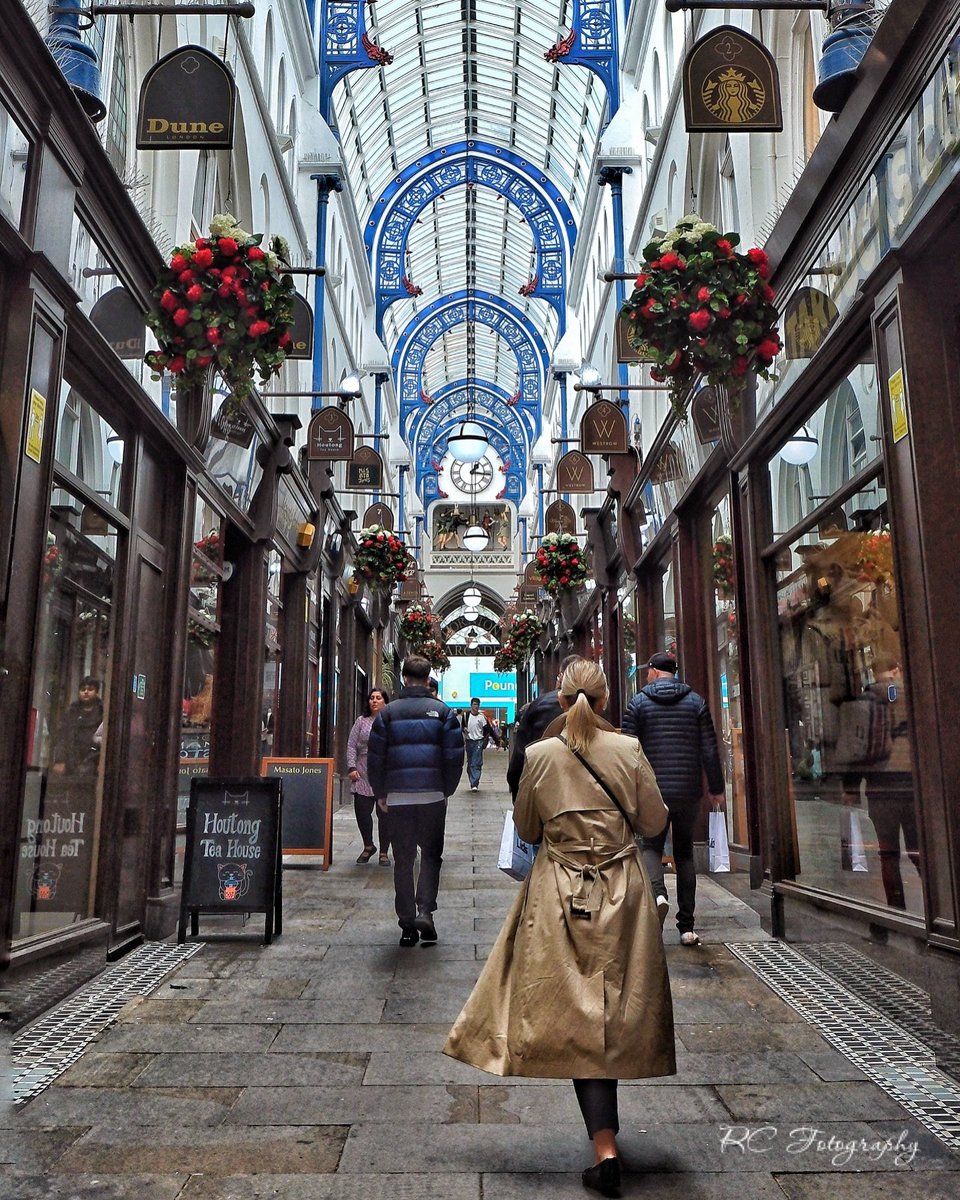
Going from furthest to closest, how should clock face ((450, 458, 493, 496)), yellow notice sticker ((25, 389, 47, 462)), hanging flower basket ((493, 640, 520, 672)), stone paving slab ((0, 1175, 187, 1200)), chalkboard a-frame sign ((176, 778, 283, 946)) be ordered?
1. clock face ((450, 458, 493, 496))
2. hanging flower basket ((493, 640, 520, 672))
3. chalkboard a-frame sign ((176, 778, 283, 946))
4. yellow notice sticker ((25, 389, 47, 462))
5. stone paving slab ((0, 1175, 187, 1200))

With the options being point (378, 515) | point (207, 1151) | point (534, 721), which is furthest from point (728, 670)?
point (378, 515)

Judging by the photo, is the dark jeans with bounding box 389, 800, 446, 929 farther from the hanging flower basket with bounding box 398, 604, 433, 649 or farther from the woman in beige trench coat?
the hanging flower basket with bounding box 398, 604, 433, 649

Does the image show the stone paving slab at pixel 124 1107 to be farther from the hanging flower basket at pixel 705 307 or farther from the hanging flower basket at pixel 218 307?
the hanging flower basket at pixel 705 307

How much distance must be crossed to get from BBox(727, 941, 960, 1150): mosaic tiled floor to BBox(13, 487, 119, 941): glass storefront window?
3855 millimetres

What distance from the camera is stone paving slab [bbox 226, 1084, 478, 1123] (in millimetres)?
3768

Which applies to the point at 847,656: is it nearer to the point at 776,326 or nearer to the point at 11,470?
the point at 776,326

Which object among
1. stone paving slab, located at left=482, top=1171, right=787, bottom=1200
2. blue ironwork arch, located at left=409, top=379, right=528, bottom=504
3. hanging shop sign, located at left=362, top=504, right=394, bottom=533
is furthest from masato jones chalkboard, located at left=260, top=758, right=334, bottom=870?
blue ironwork arch, located at left=409, top=379, right=528, bottom=504

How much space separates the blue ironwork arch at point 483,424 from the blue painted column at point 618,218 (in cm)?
2680

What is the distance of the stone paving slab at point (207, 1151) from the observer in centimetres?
333

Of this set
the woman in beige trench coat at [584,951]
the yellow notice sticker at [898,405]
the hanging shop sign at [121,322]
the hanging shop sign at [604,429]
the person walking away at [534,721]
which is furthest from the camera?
the hanging shop sign at [604,429]

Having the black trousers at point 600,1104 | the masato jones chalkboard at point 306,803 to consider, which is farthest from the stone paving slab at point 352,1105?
the masato jones chalkboard at point 306,803

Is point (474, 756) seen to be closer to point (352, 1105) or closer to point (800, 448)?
point (800, 448)

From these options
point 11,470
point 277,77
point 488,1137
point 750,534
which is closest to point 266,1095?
point 488,1137

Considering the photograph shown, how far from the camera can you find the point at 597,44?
17703mm
